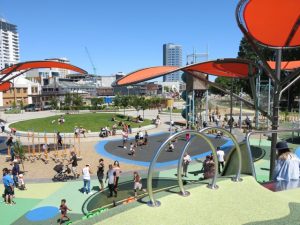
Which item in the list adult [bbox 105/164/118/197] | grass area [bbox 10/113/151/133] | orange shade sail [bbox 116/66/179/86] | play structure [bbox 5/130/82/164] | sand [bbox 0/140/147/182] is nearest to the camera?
orange shade sail [bbox 116/66/179/86]

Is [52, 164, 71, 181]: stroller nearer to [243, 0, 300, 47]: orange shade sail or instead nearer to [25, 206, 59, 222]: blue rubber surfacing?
[25, 206, 59, 222]: blue rubber surfacing

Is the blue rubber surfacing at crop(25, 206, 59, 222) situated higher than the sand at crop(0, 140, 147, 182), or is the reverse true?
the sand at crop(0, 140, 147, 182)

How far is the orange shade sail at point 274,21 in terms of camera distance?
10188mm

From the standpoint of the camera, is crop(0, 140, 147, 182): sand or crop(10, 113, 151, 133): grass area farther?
crop(10, 113, 151, 133): grass area

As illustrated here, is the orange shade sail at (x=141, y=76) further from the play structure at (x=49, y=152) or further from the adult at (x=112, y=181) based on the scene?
the play structure at (x=49, y=152)

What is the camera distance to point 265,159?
21.3 m

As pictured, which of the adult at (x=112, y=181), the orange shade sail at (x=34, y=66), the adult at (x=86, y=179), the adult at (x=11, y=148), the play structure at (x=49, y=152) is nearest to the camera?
the adult at (x=112, y=181)

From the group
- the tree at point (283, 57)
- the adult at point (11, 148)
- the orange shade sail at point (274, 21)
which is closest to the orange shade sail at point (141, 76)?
the orange shade sail at point (274, 21)

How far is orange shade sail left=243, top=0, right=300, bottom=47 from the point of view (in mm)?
10188

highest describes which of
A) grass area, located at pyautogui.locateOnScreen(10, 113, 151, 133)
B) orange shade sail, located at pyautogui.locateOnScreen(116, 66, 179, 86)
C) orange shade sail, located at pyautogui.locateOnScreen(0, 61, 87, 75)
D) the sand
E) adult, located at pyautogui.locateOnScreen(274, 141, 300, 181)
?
orange shade sail, located at pyautogui.locateOnScreen(0, 61, 87, 75)

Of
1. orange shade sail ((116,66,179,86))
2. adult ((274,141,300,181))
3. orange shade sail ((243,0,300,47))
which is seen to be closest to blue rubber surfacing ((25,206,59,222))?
orange shade sail ((116,66,179,86))

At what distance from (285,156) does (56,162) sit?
1794 cm

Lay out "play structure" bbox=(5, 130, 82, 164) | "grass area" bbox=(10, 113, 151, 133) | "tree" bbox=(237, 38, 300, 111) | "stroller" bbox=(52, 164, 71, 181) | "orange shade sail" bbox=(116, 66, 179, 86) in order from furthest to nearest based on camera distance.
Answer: "tree" bbox=(237, 38, 300, 111) → "grass area" bbox=(10, 113, 151, 133) → "play structure" bbox=(5, 130, 82, 164) → "stroller" bbox=(52, 164, 71, 181) → "orange shade sail" bbox=(116, 66, 179, 86)

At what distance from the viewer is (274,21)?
428 inches
